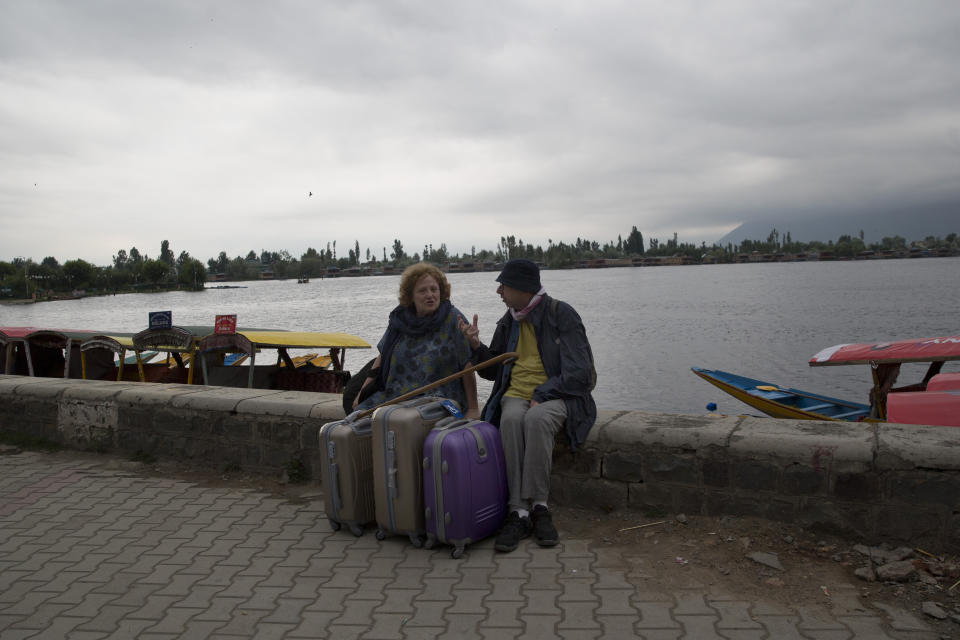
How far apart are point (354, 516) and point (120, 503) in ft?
6.28

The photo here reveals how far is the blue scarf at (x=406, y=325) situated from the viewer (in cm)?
447

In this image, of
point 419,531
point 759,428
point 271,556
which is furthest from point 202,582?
point 759,428

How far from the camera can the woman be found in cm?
444

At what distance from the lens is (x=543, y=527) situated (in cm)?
384

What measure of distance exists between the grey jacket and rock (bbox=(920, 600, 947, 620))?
1770 millimetres

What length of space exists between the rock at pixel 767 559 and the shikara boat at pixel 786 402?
8.07 m

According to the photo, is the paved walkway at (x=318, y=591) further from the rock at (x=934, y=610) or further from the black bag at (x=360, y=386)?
the black bag at (x=360, y=386)

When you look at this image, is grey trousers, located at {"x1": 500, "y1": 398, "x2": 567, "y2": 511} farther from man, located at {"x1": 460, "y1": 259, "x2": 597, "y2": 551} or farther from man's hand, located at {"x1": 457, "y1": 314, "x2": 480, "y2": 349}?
man's hand, located at {"x1": 457, "y1": 314, "x2": 480, "y2": 349}

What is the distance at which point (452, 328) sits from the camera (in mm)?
4492

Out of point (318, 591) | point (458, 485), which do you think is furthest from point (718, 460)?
point (318, 591)

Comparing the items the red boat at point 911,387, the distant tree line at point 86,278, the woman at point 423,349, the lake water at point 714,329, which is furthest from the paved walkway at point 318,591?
the distant tree line at point 86,278

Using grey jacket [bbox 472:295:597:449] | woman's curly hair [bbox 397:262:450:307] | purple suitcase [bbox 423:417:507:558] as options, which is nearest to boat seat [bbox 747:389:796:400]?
grey jacket [bbox 472:295:597:449]

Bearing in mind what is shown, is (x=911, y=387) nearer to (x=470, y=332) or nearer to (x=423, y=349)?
(x=470, y=332)

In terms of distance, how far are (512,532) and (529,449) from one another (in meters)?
0.45
